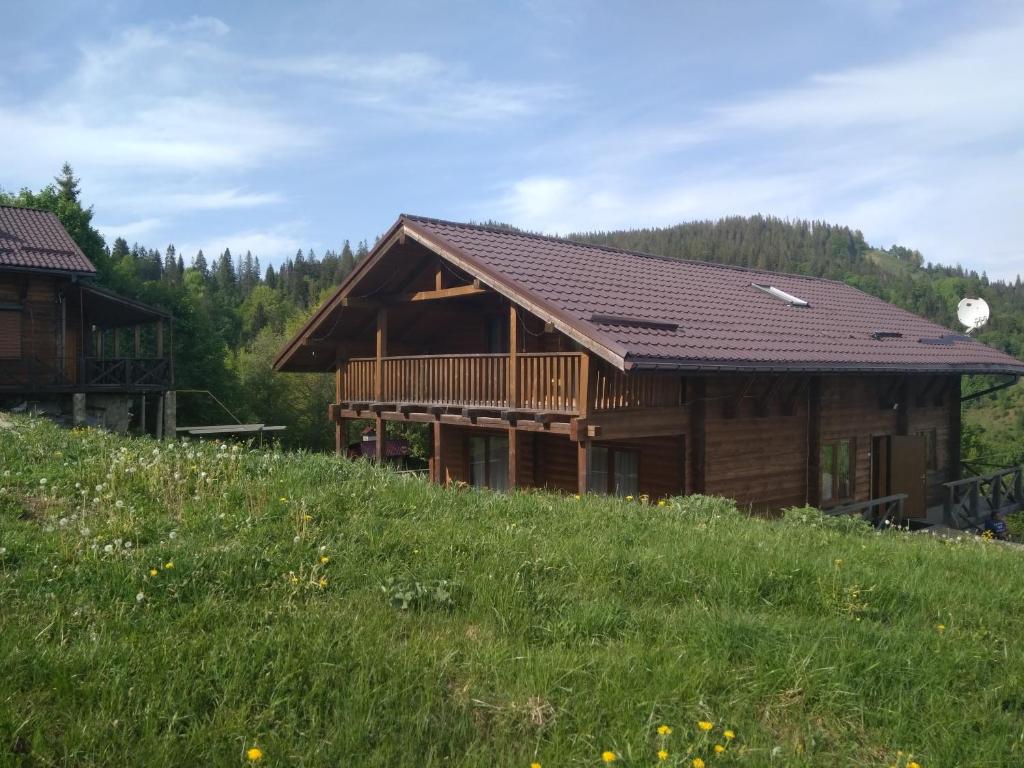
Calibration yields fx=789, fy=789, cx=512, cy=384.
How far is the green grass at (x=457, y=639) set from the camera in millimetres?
3309

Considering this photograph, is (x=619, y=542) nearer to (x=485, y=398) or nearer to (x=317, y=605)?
(x=317, y=605)

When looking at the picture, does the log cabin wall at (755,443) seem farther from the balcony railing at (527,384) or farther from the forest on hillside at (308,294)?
the forest on hillside at (308,294)

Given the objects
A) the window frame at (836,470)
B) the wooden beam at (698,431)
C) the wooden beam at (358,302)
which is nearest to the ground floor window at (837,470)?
the window frame at (836,470)

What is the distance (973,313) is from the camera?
23.3m

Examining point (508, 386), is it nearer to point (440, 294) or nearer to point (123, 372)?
point (440, 294)

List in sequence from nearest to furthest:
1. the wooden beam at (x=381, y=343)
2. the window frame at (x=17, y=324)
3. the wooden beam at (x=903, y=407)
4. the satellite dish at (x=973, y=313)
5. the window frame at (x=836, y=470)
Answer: the window frame at (x=836, y=470) → the wooden beam at (x=381, y=343) → the wooden beam at (x=903, y=407) → the window frame at (x=17, y=324) → the satellite dish at (x=973, y=313)

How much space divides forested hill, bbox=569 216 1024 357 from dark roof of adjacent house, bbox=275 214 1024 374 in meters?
53.9

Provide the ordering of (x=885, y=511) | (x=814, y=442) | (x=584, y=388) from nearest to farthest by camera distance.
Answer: (x=584, y=388), (x=814, y=442), (x=885, y=511)

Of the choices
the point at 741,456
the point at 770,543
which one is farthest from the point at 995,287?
the point at 770,543

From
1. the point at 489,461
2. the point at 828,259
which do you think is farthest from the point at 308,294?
the point at 489,461

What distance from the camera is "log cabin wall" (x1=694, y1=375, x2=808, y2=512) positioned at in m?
13.3

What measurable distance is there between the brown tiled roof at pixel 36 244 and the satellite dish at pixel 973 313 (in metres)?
25.3

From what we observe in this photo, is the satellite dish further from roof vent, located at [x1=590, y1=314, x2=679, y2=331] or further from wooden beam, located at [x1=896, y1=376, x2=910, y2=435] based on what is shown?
roof vent, located at [x1=590, y1=314, x2=679, y2=331]

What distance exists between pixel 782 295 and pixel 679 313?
628 cm
